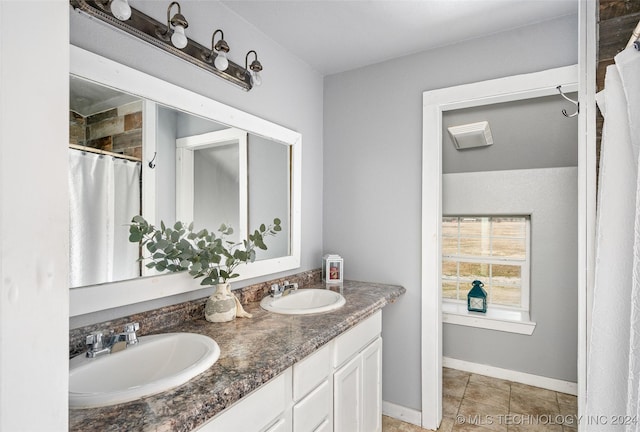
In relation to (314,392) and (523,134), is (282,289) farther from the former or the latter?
(523,134)

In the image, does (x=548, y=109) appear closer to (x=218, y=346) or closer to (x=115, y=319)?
(x=218, y=346)

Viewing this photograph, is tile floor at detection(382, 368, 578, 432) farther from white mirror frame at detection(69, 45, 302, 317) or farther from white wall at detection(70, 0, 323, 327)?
white mirror frame at detection(69, 45, 302, 317)

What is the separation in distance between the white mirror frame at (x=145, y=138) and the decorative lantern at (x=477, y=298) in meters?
1.95

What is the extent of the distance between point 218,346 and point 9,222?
2.78ft

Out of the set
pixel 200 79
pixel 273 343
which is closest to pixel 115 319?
pixel 273 343

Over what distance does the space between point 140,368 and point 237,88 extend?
134cm

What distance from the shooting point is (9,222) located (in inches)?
17.1

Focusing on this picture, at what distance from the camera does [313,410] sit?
53.9 inches

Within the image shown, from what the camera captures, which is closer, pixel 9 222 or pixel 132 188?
pixel 9 222

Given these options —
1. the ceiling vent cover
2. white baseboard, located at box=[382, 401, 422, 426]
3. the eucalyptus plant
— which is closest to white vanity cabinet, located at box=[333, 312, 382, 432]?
white baseboard, located at box=[382, 401, 422, 426]

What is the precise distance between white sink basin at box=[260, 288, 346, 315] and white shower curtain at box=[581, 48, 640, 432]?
100 cm

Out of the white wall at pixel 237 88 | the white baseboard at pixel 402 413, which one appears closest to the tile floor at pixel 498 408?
the white baseboard at pixel 402 413

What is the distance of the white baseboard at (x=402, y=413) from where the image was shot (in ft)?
7.25

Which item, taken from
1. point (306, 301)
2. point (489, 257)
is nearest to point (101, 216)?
point (306, 301)
